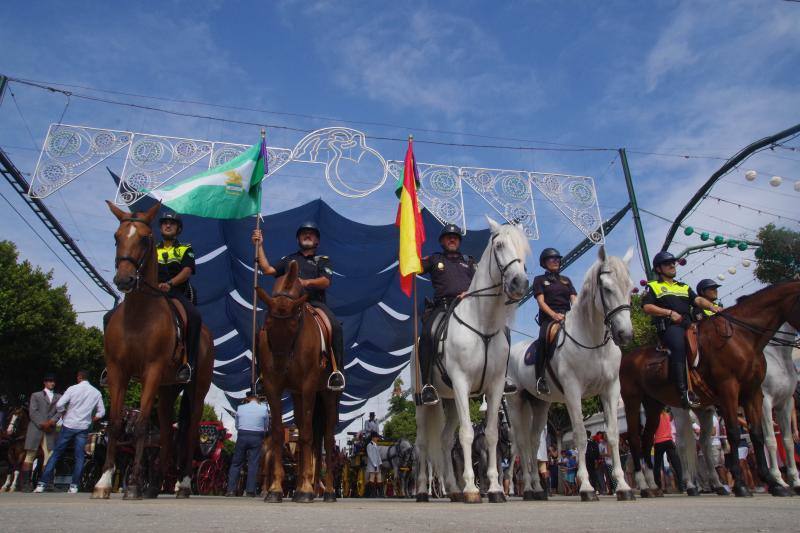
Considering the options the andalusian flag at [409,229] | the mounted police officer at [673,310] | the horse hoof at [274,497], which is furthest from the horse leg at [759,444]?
the horse hoof at [274,497]

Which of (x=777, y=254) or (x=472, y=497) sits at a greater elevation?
(x=777, y=254)

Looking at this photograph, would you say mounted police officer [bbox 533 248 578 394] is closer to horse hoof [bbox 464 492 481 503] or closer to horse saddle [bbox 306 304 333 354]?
horse hoof [bbox 464 492 481 503]

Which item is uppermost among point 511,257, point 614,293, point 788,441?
point 511,257

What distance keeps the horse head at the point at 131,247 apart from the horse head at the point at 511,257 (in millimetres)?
3647

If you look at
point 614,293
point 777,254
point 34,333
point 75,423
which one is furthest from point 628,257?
point 34,333

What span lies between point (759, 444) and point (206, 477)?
1158 centimetres

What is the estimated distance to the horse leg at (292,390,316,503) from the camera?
5.77 m

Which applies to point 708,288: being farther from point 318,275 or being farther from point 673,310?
point 318,275

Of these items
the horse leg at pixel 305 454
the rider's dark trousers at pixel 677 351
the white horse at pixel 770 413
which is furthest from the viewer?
the white horse at pixel 770 413

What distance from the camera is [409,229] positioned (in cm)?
911

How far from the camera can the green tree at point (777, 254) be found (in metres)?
19.5

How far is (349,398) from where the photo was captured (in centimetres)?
2377

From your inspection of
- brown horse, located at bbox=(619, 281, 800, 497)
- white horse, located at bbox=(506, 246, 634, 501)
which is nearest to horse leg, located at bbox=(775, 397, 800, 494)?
brown horse, located at bbox=(619, 281, 800, 497)

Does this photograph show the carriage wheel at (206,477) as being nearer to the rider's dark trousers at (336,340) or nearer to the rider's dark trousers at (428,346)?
the rider's dark trousers at (428,346)
